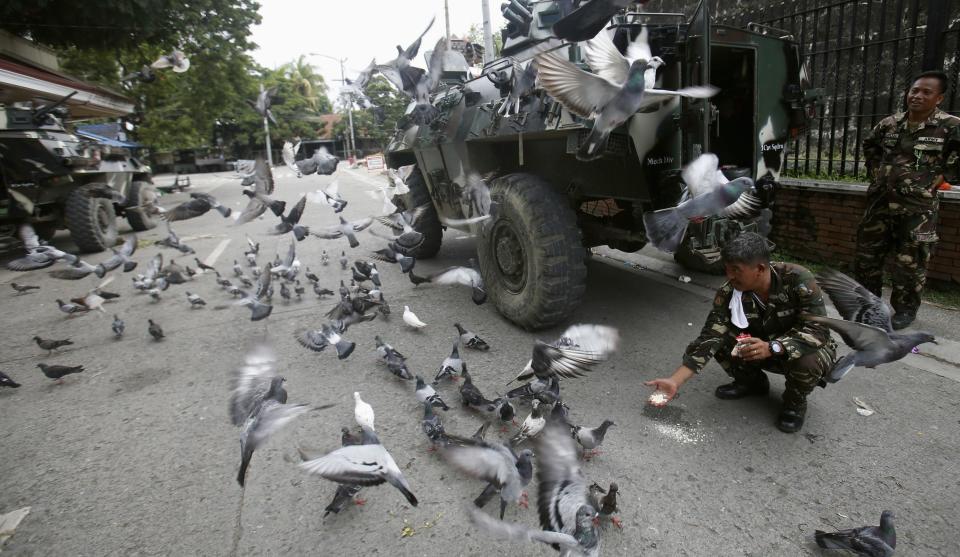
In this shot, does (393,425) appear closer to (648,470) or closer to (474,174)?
(648,470)

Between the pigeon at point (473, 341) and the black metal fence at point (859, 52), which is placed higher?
the black metal fence at point (859, 52)

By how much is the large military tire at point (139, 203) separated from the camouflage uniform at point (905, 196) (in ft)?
38.6

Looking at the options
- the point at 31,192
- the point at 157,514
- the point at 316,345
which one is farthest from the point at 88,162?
the point at 157,514

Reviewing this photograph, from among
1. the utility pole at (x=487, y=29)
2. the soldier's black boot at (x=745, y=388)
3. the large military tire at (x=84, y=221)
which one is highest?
the utility pole at (x=487, y=29)

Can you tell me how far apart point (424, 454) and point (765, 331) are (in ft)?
6.26

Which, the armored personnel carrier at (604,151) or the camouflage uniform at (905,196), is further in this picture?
the camouflage uniform at (905,196)

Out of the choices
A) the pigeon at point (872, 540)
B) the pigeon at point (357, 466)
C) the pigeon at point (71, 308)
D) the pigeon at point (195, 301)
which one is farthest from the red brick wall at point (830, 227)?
the pigeon at point (71, 308)

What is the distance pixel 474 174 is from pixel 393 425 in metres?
2.42

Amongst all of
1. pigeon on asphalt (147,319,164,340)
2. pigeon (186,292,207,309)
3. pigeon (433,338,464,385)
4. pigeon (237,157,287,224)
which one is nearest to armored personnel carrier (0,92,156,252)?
pigeon (186,292,207,309)

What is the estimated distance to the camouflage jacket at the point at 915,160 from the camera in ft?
11.1

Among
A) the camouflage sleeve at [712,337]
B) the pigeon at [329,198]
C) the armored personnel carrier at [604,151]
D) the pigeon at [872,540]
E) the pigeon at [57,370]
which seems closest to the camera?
the pigeon at [872,540]

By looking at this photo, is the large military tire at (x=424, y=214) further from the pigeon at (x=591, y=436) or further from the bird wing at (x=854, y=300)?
the bird wing at (x=854, y=300)

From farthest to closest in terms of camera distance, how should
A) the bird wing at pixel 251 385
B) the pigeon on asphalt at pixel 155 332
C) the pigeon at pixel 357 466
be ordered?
1. the pigeon on asphalt at pixel 155 332
2. the bird wing at pixel 251 385
3. the pigeon at pixel 357 466

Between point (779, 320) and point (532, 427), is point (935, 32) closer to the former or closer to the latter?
point (779, 320)
